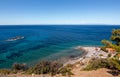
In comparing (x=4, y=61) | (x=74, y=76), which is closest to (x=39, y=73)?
(x=74, y=76)

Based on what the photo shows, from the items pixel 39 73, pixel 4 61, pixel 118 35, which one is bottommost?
pixel 4 61

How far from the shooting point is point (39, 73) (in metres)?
16.6

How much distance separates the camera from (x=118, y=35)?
13922mm

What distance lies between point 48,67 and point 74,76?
13.8ft

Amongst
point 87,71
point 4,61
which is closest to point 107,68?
point 87,71

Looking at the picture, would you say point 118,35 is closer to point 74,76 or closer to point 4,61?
point 74,76

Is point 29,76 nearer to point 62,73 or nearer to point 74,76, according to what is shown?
point 62,73

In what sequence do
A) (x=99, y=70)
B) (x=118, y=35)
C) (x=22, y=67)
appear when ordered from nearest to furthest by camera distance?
(x=118, y=35)
(x=99, y=70)
(x=22, y=67)

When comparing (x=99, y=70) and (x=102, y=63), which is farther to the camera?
(x=102, y=63)

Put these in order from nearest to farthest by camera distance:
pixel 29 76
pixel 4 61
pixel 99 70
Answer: pixel 29 76, pixel 99 70, pixel 4 61

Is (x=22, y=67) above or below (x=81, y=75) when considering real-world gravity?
below

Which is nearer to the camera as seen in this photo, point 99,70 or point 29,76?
point 29,76

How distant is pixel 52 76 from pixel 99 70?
544cm

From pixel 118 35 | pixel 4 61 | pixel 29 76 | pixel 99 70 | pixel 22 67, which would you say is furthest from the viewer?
pixel 4 61
